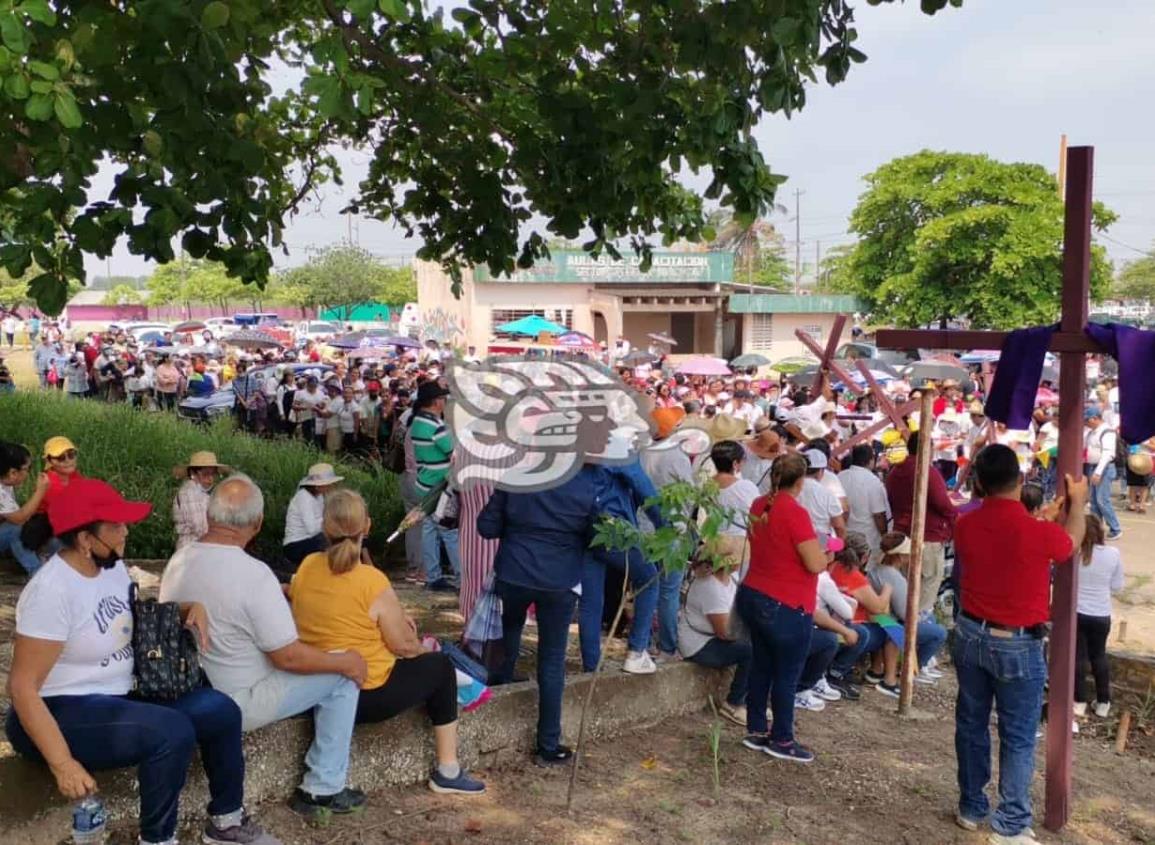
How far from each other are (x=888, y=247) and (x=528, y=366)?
108 feet

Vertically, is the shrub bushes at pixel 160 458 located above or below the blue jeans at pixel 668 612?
above

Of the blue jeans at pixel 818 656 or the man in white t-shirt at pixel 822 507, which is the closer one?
the blue jeans at pixel 818 656

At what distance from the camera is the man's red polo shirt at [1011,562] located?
159 inches

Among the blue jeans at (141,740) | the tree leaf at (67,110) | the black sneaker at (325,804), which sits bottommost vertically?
the black sneaker at (325,804)

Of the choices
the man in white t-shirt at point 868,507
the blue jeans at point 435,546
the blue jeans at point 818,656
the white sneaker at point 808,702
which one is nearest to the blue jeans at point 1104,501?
the man in white t-shirt at point 868,507

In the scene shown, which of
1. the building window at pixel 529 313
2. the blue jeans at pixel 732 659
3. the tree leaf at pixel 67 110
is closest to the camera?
the tree leaf at pixel 67 110

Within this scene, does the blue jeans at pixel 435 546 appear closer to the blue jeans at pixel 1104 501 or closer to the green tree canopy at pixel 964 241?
the blue jeans at pixel 1104 501

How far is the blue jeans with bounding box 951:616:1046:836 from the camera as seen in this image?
409 cm

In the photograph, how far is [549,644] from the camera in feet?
14.7

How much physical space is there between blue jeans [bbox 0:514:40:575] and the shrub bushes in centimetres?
94

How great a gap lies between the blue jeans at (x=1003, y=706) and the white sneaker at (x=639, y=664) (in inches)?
60.8

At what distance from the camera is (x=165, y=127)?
13.5 ft

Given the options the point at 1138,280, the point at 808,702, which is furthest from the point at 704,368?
the point at 1138,280

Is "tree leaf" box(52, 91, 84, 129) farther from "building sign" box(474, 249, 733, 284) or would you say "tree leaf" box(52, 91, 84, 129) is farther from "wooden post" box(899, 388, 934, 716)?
"building sign" box(474, 249, 733, 284)
